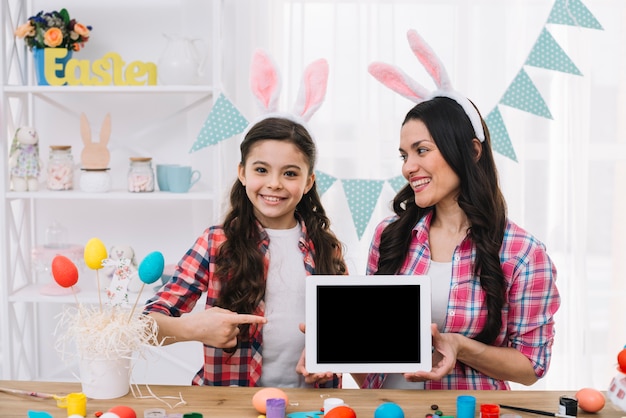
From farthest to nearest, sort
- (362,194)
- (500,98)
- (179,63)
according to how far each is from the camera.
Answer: (500,98) < (179,63) < (362,194)

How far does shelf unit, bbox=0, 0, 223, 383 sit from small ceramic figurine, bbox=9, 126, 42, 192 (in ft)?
0.29

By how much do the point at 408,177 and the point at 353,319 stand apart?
1.55 ft

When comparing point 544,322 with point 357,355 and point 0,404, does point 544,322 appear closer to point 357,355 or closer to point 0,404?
point 357,355

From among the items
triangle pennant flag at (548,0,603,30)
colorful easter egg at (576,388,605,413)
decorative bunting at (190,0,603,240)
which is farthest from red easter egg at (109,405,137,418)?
triangle pennant flag at (548,0,603,30)

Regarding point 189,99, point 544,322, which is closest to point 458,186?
point 544,322

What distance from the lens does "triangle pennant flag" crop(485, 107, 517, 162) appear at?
2.64 metres

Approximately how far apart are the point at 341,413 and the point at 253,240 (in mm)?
668

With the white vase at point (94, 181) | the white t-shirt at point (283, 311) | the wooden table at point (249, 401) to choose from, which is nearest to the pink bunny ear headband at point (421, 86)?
the white t-shirt at point (283, 311)

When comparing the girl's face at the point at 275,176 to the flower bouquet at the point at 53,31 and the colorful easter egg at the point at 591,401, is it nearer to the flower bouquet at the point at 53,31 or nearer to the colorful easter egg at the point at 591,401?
the colorful easter egg at the point at 591,401

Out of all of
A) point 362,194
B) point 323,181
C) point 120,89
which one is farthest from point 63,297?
point 362,194

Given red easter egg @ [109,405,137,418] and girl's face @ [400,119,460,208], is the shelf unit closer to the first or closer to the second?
girl's face @ [400,119,460,208]

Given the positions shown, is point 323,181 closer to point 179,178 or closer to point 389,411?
point 179,178

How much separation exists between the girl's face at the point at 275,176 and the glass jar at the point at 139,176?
1.12 metres

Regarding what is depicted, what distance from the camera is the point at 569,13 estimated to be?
2746mm
